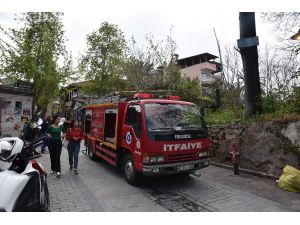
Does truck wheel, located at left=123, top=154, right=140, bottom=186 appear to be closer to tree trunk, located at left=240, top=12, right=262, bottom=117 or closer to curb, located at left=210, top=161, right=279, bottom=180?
curb, located at left=210, top=161, right=279, bottom=180

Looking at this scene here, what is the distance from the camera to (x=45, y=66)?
1842 cm

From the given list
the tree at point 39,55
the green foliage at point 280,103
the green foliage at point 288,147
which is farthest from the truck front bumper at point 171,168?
the tree at point 39,55

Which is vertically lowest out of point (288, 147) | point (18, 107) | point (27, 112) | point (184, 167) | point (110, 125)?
point (184, 167)

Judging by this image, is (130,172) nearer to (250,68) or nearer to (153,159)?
(153,159)

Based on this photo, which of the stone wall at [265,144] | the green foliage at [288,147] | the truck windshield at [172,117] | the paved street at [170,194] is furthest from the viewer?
the stone wall at [265,144]

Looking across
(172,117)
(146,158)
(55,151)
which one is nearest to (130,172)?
(146,158)

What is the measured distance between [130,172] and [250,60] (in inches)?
230

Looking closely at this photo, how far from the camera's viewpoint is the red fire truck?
5.80 meters

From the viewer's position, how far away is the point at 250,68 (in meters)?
8.98

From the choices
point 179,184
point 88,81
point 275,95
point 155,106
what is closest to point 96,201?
point 179,184

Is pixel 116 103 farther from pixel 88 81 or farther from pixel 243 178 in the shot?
pixel 88 81

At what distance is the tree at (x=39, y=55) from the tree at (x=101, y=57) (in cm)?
788

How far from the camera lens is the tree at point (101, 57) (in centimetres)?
2789

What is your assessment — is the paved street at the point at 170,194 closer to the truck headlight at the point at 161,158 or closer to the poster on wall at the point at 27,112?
the truck headlight at the point at 161,158
